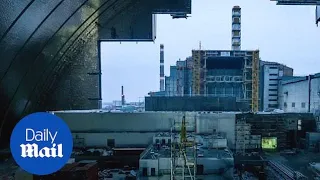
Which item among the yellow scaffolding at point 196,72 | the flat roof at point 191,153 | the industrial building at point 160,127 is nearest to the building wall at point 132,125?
the industrial building at point 160,127

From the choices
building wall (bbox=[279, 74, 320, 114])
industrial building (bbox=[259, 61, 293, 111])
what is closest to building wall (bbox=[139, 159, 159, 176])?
building wall (bbox=[279, 74, 320, 114])

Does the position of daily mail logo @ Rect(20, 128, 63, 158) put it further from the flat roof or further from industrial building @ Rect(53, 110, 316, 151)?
industrial building @ Rect(53, 110, 316, 151)

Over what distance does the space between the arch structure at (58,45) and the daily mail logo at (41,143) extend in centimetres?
244

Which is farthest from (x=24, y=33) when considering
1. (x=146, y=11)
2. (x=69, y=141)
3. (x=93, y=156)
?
(x=93, y=156)

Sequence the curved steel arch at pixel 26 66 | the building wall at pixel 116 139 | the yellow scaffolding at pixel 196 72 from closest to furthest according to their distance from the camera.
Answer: the curved steel arch at pixel 26 66 → the building wall at pixel 116 139 → the yellow scaffolding at pixel 196 72

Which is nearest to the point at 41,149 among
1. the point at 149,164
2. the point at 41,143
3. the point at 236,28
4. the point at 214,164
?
the point at 41,143

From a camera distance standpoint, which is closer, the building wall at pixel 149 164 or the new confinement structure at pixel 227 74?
the building wall at pixel 149 164

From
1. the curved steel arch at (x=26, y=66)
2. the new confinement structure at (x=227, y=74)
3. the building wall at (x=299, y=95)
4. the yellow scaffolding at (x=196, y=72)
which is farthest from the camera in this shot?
the new confinement structure at (x=227, y=74)

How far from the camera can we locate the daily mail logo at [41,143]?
3.83 metres

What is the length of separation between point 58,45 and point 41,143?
→ 552 centimetres

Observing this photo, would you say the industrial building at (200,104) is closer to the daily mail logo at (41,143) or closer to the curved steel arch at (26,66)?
the curved steel arch at (26,66)

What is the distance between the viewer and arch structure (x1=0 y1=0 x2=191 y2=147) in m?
5.70

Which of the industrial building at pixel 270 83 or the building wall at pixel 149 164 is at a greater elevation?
the industrial building at pixel 270 83

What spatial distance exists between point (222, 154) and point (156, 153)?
4.15 metres
